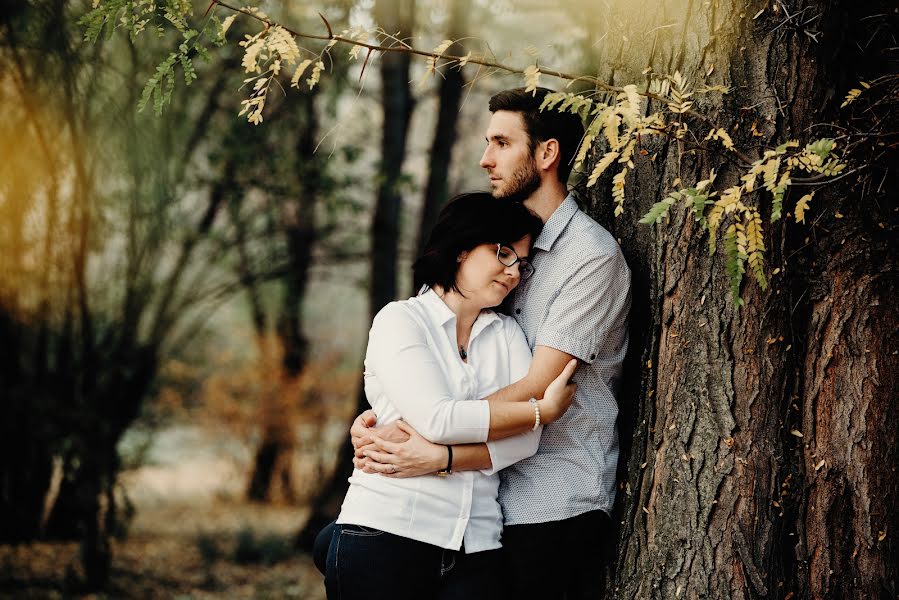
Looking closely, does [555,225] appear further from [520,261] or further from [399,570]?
[399,570]

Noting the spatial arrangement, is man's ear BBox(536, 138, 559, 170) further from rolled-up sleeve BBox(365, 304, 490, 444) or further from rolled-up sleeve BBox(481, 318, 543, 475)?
rolled-up sleeve BBox(365, 304, 490, 444)

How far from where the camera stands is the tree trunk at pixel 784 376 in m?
2.70

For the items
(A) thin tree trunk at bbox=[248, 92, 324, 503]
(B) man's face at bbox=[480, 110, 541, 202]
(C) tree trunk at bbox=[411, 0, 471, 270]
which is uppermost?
(C) tree trunk at bbox=[411, 0, 471, 270]

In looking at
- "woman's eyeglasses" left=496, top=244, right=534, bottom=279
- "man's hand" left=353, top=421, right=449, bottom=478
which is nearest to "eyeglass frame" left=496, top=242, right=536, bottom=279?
"woman's eyeglasses" left=496, top=244, right=534, bottom=279

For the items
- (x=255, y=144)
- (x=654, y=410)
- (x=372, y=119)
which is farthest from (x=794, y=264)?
(x=372, y=119)

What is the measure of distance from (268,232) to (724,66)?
900 cm

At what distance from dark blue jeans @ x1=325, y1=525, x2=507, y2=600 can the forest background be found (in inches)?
21.7

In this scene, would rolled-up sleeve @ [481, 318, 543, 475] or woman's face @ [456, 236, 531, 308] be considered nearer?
rolled-up sleeve @ [481, 318, 543, 475]

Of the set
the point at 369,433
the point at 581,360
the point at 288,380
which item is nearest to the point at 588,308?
the point at 581,360

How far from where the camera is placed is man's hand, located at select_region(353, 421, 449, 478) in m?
2.69

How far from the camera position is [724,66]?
278 cm

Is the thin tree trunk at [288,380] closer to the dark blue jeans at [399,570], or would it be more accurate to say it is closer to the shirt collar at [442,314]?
the shirt collar at [442,314]

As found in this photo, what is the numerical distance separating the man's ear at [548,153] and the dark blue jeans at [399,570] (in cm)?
141

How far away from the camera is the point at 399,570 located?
8.75 feet
